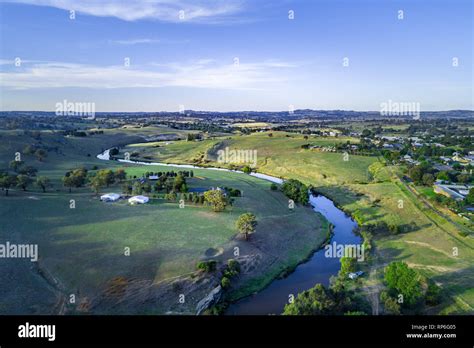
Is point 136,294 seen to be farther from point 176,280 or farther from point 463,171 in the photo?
point 463,171

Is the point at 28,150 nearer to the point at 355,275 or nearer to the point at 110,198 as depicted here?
the point at 110,198

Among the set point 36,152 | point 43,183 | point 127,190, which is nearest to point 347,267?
point 127,190

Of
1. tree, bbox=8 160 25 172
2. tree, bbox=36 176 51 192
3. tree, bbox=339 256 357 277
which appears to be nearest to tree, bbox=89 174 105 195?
tree, bbox=36 176 51 192

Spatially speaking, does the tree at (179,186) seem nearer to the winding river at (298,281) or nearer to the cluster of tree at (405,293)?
the winding river at (298,281)

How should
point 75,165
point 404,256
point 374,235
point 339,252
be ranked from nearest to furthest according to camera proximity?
point 404,256, point 339,252, point 374,235, point 75,165

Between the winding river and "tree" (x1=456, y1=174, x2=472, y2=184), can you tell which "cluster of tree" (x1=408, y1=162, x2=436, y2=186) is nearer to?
"tree" (x1=456, y1=174, x2=472, y2=184)
